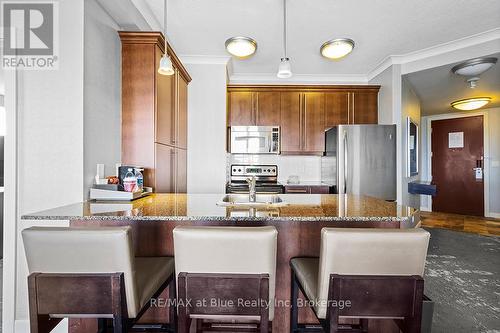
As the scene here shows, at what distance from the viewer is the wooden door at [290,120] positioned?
3879 mm

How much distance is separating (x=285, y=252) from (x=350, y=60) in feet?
9.81

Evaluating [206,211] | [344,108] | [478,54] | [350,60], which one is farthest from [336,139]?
[206,211]

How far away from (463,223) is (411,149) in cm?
248

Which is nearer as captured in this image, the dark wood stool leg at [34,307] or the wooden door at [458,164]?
the dark wood stool leg at [34,307]

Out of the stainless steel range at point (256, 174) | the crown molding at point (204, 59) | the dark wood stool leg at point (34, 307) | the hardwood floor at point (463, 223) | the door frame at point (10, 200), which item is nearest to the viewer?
the dark wood stool leg at point (34, 307)

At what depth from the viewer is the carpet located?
1.90m

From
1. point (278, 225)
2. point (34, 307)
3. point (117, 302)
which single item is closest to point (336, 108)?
point (278, 225)

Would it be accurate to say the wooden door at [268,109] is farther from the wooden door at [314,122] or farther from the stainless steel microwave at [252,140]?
the wooden door at [314,122]

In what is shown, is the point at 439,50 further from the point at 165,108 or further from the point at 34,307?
the point at 34,307

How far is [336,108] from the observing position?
388cm

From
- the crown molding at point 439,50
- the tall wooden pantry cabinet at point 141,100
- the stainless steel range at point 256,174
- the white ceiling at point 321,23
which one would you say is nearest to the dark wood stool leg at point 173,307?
the tall wooden pantry cabinet at point 141,100

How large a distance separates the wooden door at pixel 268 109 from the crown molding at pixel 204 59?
27.1 inches

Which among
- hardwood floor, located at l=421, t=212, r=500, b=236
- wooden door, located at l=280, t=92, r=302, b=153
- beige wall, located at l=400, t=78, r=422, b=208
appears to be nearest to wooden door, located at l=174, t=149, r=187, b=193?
wooden door, located at l=280, t=92, r=302, b=153

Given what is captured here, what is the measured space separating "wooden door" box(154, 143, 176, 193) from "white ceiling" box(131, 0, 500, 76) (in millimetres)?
1203
